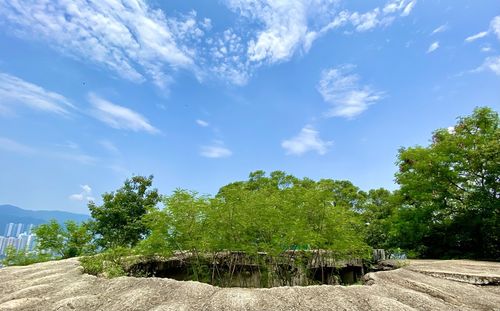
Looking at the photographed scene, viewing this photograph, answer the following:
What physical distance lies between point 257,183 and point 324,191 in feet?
32.3

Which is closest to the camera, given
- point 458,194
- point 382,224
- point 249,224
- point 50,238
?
point 249,224

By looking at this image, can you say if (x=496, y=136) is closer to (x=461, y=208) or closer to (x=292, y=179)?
(x=461, y=208)

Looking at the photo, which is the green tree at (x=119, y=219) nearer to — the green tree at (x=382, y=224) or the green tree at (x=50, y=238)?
the green tree at (x=50, y=238)

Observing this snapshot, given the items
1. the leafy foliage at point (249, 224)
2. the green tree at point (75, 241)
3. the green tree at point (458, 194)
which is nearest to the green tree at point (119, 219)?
the green tree at point (75, 241)

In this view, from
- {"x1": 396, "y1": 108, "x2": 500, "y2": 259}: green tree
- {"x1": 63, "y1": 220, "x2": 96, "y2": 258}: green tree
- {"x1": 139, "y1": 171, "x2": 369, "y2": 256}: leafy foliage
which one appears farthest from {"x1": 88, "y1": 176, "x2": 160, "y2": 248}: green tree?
{"x1": 396, "y1": 108, "x2": 500, "y2": 259}: green tree

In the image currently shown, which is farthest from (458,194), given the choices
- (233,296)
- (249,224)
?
(233,296)

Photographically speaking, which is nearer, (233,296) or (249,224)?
(233,296)

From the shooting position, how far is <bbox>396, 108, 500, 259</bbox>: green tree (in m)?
9.31

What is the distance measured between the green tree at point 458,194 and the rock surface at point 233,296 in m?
5.59

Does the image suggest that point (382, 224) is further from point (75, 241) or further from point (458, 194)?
point (75, 241)

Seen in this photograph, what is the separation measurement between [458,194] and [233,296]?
31.2 ft

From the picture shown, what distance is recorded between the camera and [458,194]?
32.7 feet

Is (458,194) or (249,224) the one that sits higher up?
(458,194)

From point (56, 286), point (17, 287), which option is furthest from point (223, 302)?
point (17, 287)
